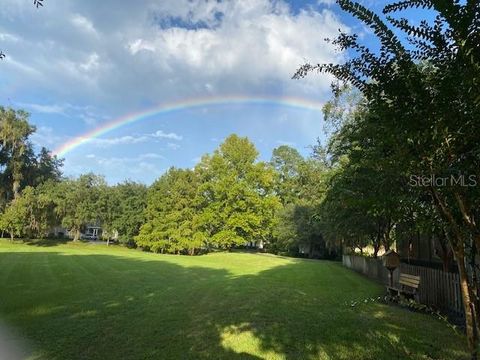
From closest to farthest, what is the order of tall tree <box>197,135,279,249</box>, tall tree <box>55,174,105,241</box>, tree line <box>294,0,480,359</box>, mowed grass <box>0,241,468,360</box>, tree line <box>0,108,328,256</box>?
tree line <box>294,0,480,359</box> < mowed grass <box>0,241,468,360</box> < tree line <box>0,108,328,256</box> < tall tree <box>197,135,279,249</box> < tall tree <box>55,174,105,241</box>

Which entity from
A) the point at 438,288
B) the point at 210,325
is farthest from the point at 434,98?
the point at 438,288

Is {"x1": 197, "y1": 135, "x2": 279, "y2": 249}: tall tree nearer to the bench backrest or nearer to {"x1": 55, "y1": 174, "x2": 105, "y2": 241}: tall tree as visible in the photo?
{"x1": 55, "y1": 174, "x2": 105, "y2": 241}: tall tree

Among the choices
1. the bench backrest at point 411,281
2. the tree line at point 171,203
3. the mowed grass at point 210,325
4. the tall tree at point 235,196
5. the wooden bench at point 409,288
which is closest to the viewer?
the mowed grass at point 210,325

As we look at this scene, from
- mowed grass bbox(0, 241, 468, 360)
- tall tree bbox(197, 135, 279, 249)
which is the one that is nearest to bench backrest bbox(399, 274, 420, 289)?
mowed grass bbox(0, 241, 468, 360)

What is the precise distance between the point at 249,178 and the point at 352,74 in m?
47.2

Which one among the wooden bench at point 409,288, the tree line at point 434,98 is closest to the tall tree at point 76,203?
the wooden bench at point 409,288

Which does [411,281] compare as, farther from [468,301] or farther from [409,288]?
[468,301]

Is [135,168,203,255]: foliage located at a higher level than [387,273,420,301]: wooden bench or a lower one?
higher

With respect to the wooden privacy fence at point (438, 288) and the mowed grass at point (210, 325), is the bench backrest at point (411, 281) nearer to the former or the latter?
the wooden privacy fence at point (438, 288)

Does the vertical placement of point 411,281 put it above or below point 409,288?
above

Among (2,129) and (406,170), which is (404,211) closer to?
(406,170)

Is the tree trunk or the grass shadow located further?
the grass shadow

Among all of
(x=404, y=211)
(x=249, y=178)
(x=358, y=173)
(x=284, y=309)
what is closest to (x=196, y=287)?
(x=284, y=309)

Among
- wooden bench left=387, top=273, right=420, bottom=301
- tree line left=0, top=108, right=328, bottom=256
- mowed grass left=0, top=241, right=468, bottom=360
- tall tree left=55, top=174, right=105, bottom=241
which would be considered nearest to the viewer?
mowed grass left=0, top=241, right=468, bottom=360
